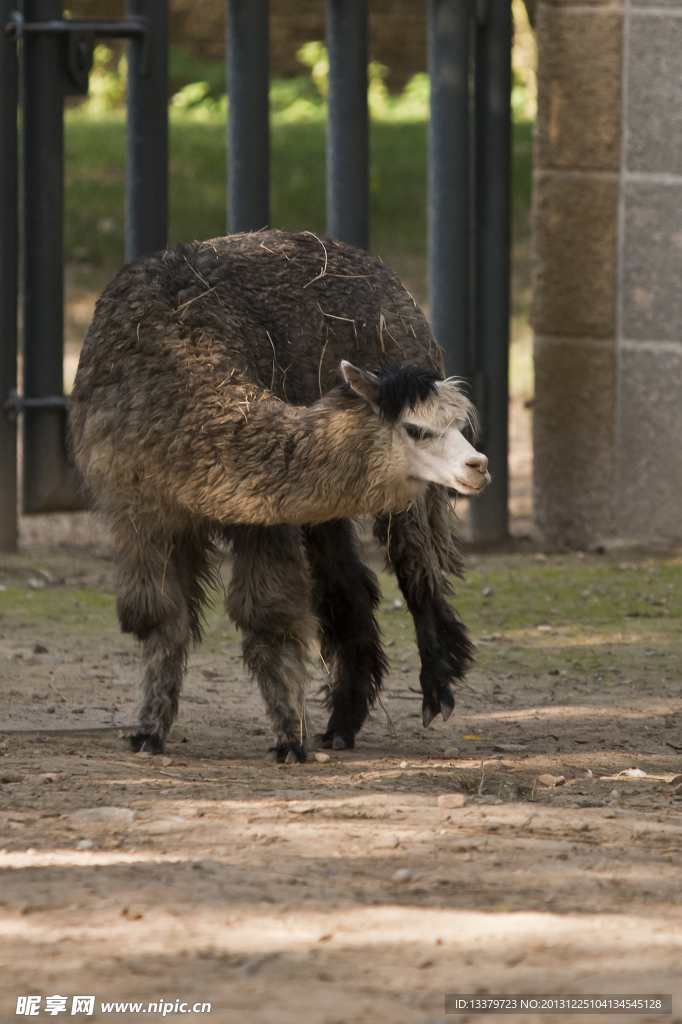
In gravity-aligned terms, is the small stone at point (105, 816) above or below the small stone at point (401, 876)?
below

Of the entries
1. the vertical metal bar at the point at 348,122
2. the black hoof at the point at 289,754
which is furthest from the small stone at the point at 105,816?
the vertical metal bar at the point at 348,122

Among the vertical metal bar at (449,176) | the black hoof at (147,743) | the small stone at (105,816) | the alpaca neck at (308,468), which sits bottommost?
the black hoof at (147,743)

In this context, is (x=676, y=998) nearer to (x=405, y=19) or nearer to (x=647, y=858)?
(x=647, y=858)

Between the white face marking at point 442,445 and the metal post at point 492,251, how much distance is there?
5193 mm

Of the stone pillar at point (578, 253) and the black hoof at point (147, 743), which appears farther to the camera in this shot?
the stone pillar at point (578, 253)

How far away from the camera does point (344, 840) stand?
3617 mm

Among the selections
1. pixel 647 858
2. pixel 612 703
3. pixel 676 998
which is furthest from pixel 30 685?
pixel 676 998

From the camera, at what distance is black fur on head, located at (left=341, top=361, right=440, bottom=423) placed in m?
4.09

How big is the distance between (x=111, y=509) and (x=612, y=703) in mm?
2287

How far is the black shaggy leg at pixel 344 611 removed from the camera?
5.40 metres

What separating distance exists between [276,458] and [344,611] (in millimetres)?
1307

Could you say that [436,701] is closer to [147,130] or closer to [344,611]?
[344,611]

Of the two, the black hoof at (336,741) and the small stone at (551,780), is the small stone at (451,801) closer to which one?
the small stone at (551,780)

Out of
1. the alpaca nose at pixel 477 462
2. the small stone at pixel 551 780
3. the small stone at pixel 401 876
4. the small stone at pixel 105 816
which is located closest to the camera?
the small stone at pixel 401 876
